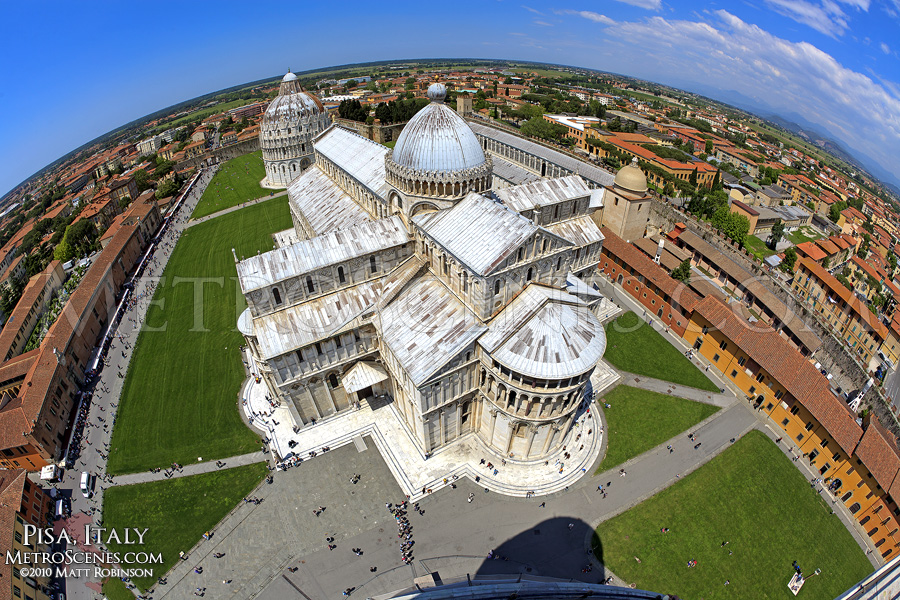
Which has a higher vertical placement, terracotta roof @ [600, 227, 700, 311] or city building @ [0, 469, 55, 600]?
city building @ [0, 469, 55, 600]

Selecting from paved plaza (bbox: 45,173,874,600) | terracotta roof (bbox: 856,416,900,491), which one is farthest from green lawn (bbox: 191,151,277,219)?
terracotta roof (bbox: 856,416,900,491)

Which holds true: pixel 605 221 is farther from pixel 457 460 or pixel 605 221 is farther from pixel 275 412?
pixel 275 412

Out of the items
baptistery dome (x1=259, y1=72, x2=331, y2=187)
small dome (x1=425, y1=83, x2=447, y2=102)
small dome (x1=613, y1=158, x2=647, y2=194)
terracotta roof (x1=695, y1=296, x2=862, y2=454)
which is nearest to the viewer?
terracotta roof (x1=695, y1=296, x2=862, y2=454)

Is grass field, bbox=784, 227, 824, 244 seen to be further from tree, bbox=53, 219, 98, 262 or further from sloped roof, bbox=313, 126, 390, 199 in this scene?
tree, bbox=53, 219, 98, 262

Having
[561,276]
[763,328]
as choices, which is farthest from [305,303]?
[763,328]

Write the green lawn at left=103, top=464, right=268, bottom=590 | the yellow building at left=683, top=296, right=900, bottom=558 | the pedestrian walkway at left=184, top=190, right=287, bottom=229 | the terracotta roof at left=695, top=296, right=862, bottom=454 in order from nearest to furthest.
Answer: the green lawn at left=103, top=464, right=268, bottom=590 < the yellow building at left=683, top=296, right=900, bottom=558 < the terracotta roof at left=695, top=296, right=862, bottom=454 < the pedestrian walkway at left=184, top=190, right=287, bottom=229

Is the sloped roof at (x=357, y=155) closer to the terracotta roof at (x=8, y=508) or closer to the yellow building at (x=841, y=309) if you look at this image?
the terracotta roof at (x=8, y=508)
